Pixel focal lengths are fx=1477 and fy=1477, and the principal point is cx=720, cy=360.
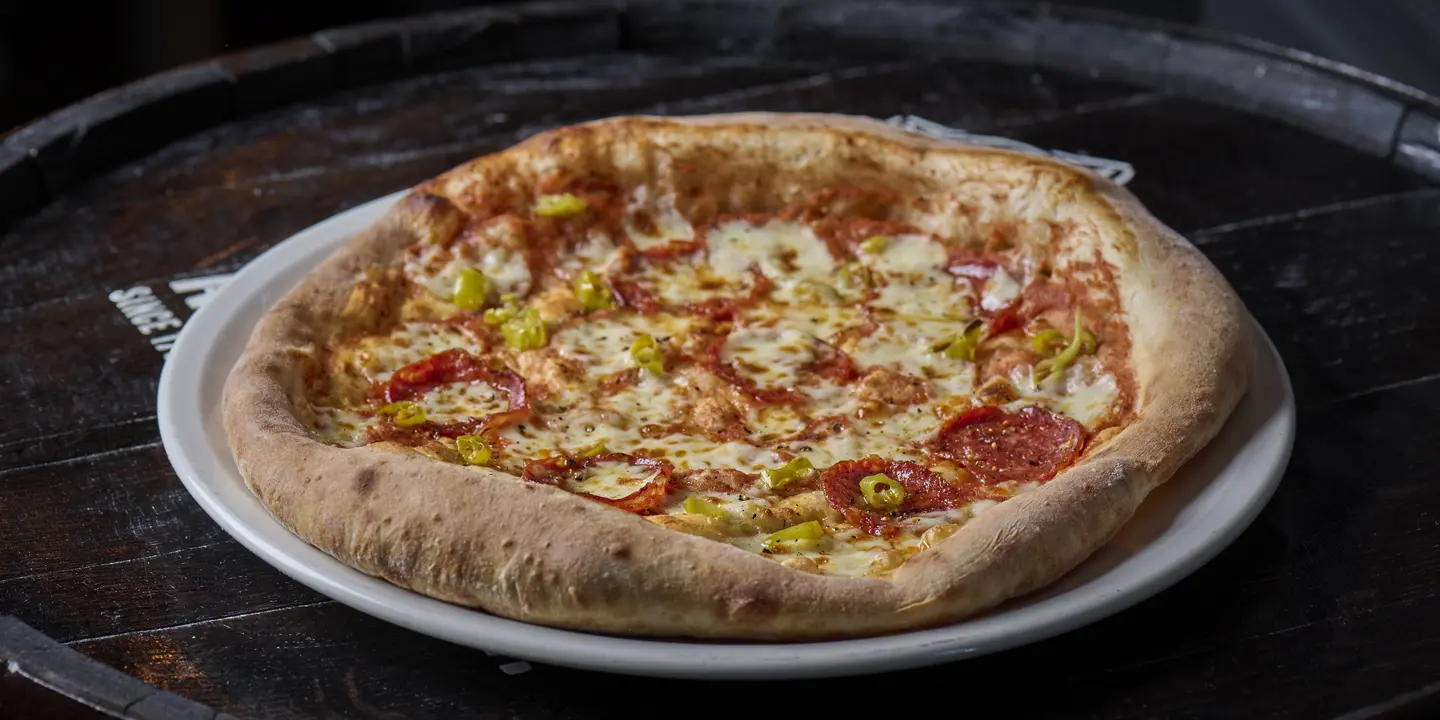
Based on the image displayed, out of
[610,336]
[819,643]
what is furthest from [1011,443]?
[610,336]

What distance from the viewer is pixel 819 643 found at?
238 centimetres

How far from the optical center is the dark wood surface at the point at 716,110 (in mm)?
2488

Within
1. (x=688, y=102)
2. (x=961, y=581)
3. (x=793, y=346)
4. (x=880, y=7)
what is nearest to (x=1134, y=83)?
(x=880, y=7)

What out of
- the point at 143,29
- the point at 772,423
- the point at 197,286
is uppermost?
the point at 772,423

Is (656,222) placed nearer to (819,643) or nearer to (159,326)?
(159,326)

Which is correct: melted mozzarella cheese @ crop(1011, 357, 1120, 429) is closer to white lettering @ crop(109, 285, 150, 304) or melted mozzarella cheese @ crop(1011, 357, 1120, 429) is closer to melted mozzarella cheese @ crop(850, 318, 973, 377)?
melted mozzarella cheese @ crop(850, 318, 973, 377)

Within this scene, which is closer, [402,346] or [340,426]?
[340,426]

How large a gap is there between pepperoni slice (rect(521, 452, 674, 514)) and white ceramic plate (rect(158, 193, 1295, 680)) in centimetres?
41

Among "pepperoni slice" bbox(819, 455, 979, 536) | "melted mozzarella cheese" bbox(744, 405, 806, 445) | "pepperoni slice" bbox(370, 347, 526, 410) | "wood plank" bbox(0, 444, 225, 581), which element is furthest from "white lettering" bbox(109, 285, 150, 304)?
"pepperoni slice" bbox(819, 455, 979, 536)

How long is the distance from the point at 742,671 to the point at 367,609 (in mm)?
659

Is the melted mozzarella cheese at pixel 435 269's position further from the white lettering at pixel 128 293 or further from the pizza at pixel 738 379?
the white lettering at pixel 128 293

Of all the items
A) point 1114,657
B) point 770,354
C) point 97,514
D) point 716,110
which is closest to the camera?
point 1114,657

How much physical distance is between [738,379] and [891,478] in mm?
519

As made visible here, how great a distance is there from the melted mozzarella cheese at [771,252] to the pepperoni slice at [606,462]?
0.95 meters
